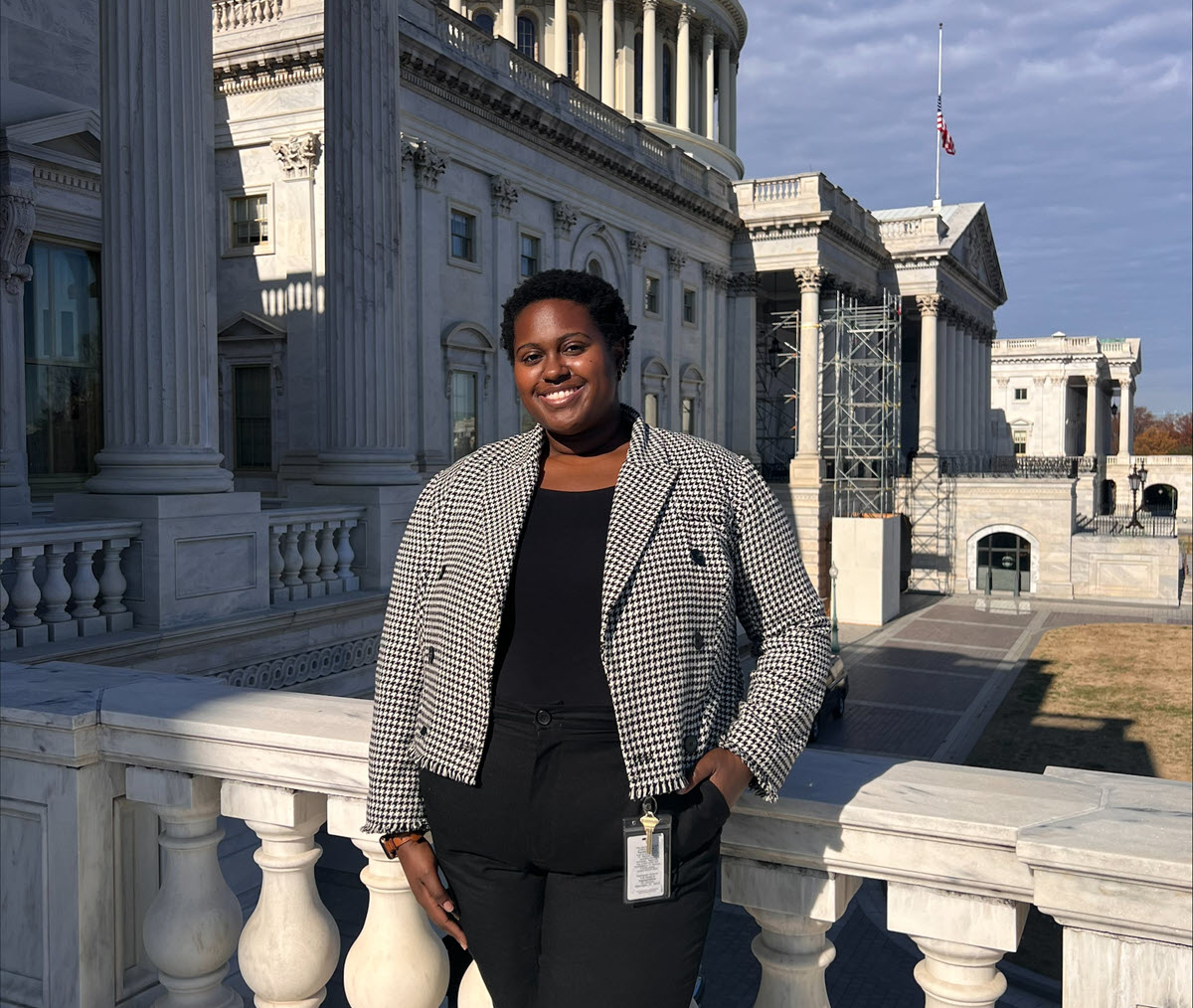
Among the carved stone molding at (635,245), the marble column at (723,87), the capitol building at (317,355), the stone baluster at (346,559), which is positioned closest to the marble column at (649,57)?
the capitol building at (317,355)

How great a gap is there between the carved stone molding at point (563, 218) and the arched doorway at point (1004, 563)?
2503cm

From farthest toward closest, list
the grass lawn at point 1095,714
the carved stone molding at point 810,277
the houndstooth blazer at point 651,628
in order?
the carved stone molding at point 810,277 → the grass lawn at point 1095,714 → the houndstooth blazer at point 651,628

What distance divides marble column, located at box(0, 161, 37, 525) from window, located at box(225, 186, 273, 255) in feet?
30.8

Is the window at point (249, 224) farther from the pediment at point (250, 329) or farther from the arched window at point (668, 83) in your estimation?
the arched window at point (668, 83)

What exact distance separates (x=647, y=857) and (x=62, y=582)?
21.5 ft

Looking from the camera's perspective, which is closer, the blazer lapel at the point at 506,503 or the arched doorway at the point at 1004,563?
the blazer lapel at the point at 506,503

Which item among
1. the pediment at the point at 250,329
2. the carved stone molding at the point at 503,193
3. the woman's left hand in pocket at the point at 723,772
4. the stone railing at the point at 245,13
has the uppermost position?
the stone railing at the point at 245,13

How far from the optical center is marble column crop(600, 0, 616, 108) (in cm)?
5041

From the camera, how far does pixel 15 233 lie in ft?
48.1

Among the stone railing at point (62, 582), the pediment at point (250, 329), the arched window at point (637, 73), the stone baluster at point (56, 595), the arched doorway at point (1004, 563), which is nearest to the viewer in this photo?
the stone railing at point (62, 582)

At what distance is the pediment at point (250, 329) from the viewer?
2400 cm

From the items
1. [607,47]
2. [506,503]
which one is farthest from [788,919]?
[607,47]

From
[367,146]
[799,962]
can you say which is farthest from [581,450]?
[367,146]

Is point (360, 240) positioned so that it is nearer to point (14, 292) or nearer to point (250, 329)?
point (14, 292)
